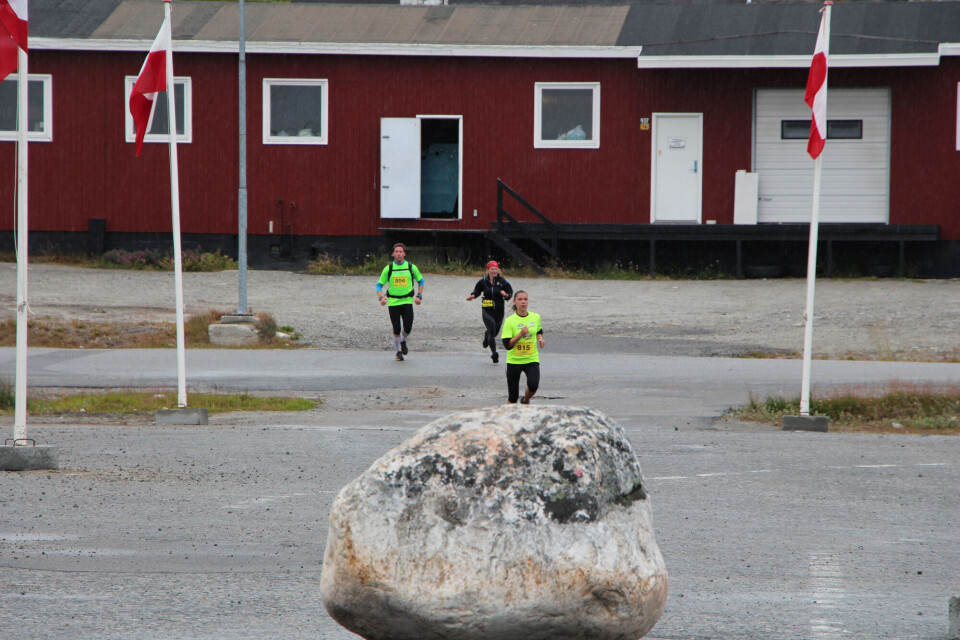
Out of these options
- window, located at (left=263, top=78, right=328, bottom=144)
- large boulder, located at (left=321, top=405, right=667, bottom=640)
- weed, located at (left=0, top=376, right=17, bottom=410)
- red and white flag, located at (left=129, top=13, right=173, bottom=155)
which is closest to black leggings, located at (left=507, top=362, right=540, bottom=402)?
red and white flag, located at (left=129, top=13, right=173, bottom=155)

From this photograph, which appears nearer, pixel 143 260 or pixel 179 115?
pixel 143 260

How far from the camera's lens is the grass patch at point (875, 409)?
1315cm

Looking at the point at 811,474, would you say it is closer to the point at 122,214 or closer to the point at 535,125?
the point at 535,125

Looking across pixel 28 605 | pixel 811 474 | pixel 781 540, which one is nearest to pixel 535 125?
pixel 811 474

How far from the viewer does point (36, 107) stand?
27250 millimetres

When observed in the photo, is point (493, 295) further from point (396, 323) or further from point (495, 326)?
point (396, 323)

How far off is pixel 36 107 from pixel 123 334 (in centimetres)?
1060

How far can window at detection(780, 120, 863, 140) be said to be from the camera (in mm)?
26484

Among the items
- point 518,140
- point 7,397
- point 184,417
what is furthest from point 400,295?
point 518,140

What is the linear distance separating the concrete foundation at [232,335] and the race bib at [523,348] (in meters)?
7.00

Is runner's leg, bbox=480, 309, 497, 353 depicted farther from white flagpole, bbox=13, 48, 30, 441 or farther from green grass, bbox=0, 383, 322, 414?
white flagpole, bbox=13, 48, 30, 441

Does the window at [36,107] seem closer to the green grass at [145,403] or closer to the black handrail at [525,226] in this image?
the black handrail at [525,226]

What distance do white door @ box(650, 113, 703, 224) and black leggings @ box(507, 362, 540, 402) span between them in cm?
1427

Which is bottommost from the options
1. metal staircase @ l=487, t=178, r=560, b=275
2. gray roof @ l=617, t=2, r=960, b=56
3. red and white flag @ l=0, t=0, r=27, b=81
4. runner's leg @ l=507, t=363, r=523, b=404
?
runner's leg @ l=507, t=363, r=523, b=404
